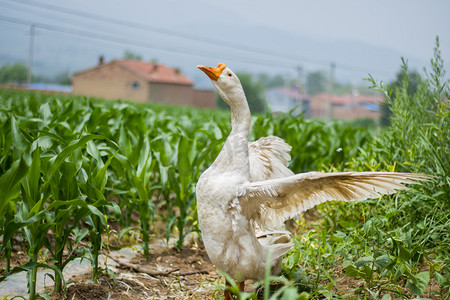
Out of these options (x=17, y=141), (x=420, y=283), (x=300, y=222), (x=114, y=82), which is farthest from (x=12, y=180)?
(x=114, y=82)

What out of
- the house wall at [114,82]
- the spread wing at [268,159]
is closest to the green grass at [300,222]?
the spread wing at [268,159]

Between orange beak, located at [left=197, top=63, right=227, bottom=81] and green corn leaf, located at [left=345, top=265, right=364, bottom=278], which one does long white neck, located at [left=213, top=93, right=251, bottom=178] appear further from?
green corn leaf, located at [left=345, top=265, right=364, bottom=278]

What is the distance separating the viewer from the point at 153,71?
4081cm

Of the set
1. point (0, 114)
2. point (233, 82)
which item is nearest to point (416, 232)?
point (233, 82)

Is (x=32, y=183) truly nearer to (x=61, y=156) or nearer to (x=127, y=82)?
(x=61, y=156)

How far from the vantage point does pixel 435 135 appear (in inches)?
103

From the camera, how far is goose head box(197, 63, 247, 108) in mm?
1850

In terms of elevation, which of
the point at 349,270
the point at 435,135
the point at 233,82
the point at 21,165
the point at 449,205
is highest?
the point at 233,82

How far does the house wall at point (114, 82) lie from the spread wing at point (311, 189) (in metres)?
35.9

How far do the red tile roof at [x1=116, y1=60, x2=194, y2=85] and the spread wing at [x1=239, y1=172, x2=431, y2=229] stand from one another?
1431 inches

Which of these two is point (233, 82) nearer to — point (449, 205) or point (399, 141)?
point (449, 205)

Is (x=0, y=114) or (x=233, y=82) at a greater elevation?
(x=233, y=82)

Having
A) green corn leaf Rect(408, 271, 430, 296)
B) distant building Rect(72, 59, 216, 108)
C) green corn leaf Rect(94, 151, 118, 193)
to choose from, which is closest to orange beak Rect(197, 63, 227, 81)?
green corn leaf Rect(94, 151, 118, 193)

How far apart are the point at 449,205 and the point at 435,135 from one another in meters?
0.49
